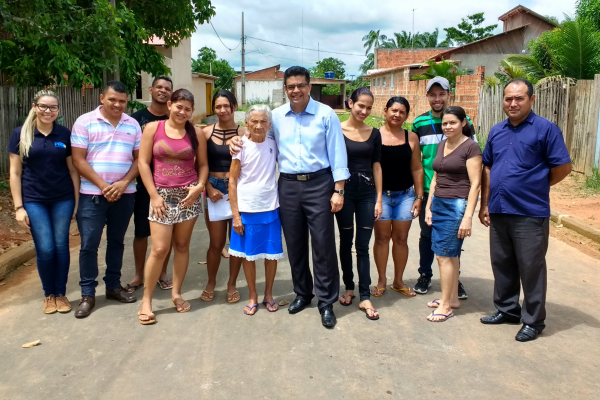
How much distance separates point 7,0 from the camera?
25.1 feet

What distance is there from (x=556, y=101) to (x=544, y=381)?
9021 millimetres

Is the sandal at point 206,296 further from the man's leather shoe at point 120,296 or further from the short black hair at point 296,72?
the short black hair at point 296,72

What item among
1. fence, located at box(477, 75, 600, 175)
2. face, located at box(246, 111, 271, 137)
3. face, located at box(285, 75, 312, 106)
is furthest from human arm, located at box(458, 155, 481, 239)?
fence, located at box(477, 75, 600, 175)

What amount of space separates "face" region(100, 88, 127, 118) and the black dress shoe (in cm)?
375

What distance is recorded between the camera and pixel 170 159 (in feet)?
14.0

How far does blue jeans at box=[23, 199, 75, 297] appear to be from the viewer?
13.9 ft

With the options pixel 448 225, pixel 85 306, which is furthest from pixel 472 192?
pixel 85 306

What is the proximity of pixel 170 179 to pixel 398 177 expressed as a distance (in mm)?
1995

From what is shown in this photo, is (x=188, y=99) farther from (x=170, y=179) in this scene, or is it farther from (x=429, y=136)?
(x=429, y=136)

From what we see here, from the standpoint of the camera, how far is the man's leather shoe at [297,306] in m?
4.43

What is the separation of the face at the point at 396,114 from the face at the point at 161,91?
2.10 m

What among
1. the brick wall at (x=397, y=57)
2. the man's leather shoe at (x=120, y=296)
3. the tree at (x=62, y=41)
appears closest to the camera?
the man's leather shoe at (x=120, y=296)

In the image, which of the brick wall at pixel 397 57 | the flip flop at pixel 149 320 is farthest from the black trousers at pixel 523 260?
the brick wall at pixel 397 57

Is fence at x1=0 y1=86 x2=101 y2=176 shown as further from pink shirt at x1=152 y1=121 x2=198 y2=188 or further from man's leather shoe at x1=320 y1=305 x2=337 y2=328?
man's leather shoe at x1=320 y1=305 x2=337 y2=328
